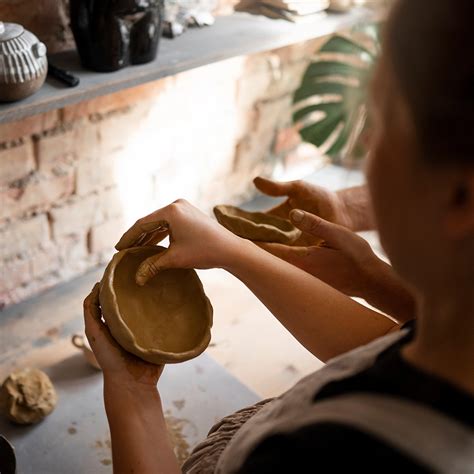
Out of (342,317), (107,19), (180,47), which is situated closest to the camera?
(342,317)

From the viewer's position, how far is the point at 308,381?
80 cm

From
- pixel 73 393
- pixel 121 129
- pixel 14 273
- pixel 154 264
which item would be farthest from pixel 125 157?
pixel 154 264

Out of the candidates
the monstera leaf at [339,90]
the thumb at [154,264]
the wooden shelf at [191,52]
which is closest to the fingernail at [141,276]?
the thumb at [154,264]

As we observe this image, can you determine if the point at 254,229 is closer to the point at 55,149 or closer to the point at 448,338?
the point at 448,338

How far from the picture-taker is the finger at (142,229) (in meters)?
1.04

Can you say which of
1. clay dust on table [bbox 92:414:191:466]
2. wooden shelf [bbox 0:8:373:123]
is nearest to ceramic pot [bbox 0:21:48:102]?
wooden shelf [bbox 0:8:373:123]

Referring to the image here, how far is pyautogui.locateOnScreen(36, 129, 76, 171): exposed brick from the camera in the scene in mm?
1721

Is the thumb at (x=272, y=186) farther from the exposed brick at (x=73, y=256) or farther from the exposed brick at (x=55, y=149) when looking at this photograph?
the exposed brick at (x=73, y=256)

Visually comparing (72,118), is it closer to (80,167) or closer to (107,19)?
(80,167)

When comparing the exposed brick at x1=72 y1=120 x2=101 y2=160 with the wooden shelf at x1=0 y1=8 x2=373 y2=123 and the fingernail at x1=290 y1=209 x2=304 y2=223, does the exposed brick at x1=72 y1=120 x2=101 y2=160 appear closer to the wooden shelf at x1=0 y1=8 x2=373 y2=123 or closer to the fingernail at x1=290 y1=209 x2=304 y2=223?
the wooden shelf at x1=0 y1=8 x2=373 y2=123

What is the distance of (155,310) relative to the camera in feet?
3.67

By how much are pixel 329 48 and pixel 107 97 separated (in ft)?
2.75

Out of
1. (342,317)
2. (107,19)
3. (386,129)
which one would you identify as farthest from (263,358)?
(386,129)

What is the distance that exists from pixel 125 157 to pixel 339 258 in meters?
0.94
